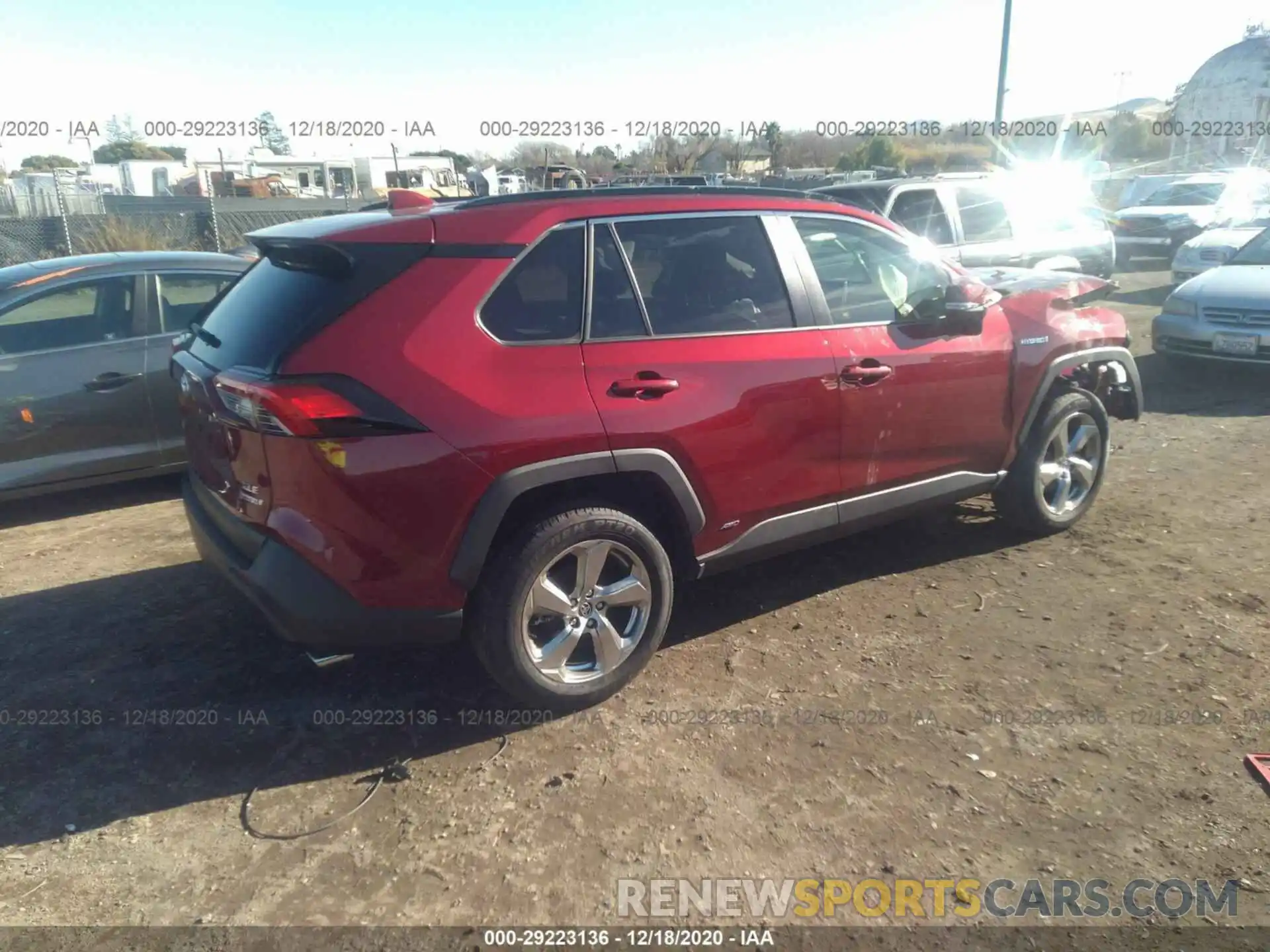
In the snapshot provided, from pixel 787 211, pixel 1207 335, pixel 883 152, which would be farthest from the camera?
pixel 883 152

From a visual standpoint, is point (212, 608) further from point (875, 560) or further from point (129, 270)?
point (875, 560)

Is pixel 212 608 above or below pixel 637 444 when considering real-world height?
below

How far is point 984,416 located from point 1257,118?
5887 centimetres

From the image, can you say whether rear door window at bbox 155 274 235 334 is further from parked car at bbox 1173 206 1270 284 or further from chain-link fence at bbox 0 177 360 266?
parked car at bbox 1173 206 1270 284

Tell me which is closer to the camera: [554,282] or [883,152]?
[554,282]

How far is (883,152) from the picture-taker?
38406mm

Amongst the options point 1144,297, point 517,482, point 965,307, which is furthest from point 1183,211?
point 517,482

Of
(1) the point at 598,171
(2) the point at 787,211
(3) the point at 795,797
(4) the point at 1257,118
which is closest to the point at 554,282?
(2) the point at 787,211

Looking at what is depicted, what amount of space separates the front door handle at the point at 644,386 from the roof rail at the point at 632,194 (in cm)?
75

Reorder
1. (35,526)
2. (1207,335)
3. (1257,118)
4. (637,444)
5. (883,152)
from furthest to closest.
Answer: (1257,118) < (883,152) < (1207,335) < (35,526) < (637,444)

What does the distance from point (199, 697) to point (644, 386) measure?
212cm

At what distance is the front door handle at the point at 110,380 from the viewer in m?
5.56

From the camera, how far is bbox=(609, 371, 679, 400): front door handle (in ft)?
10.9

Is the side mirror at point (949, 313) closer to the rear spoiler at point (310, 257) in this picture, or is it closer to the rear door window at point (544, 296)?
the rear door window at point (544, 296)
